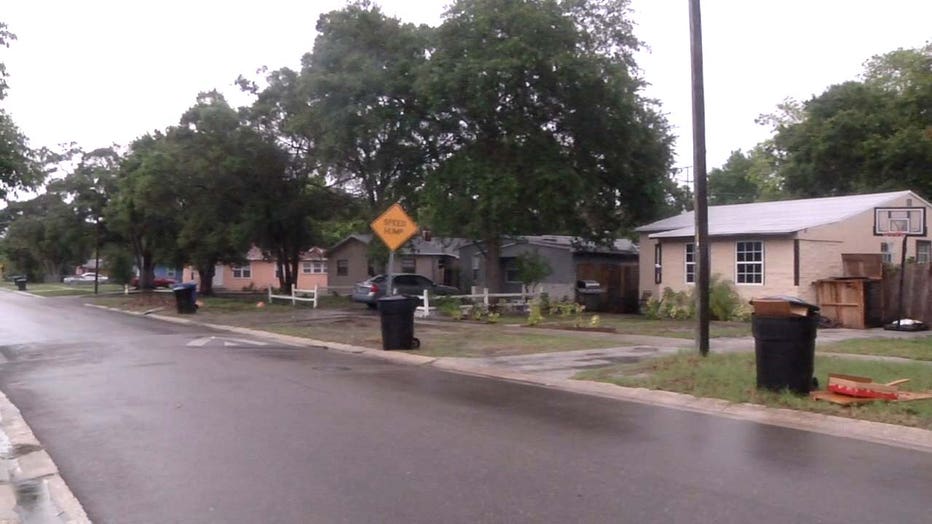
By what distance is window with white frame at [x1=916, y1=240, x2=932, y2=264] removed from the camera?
27.3 metres

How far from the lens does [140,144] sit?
156 feet

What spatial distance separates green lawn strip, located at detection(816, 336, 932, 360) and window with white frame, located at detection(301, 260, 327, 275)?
46.7 meters

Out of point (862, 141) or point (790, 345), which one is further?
point (862, 141)

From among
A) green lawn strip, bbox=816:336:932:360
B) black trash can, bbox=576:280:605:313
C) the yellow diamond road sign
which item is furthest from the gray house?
green lawn strip, bbox=816:336:932:360

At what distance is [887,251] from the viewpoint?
26.9 metres

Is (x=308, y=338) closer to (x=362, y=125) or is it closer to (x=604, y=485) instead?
(x=362, y=125)

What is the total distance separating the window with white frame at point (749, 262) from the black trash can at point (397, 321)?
12.0 metres

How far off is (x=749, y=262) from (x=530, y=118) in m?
8.47

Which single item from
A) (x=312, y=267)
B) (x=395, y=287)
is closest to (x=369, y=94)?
(x=395, y=287)

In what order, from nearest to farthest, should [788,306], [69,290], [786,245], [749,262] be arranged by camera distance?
[788,306] < [786,245] < [749,262] < [69,290]

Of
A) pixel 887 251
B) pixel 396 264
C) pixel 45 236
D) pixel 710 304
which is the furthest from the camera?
pixel 45 236

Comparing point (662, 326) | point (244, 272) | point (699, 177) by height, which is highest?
point (699, 177)

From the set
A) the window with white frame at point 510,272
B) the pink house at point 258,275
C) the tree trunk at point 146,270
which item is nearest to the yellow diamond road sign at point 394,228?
the window with white frame at point 510,272

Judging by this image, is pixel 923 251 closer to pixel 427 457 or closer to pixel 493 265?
pixel 493 265
